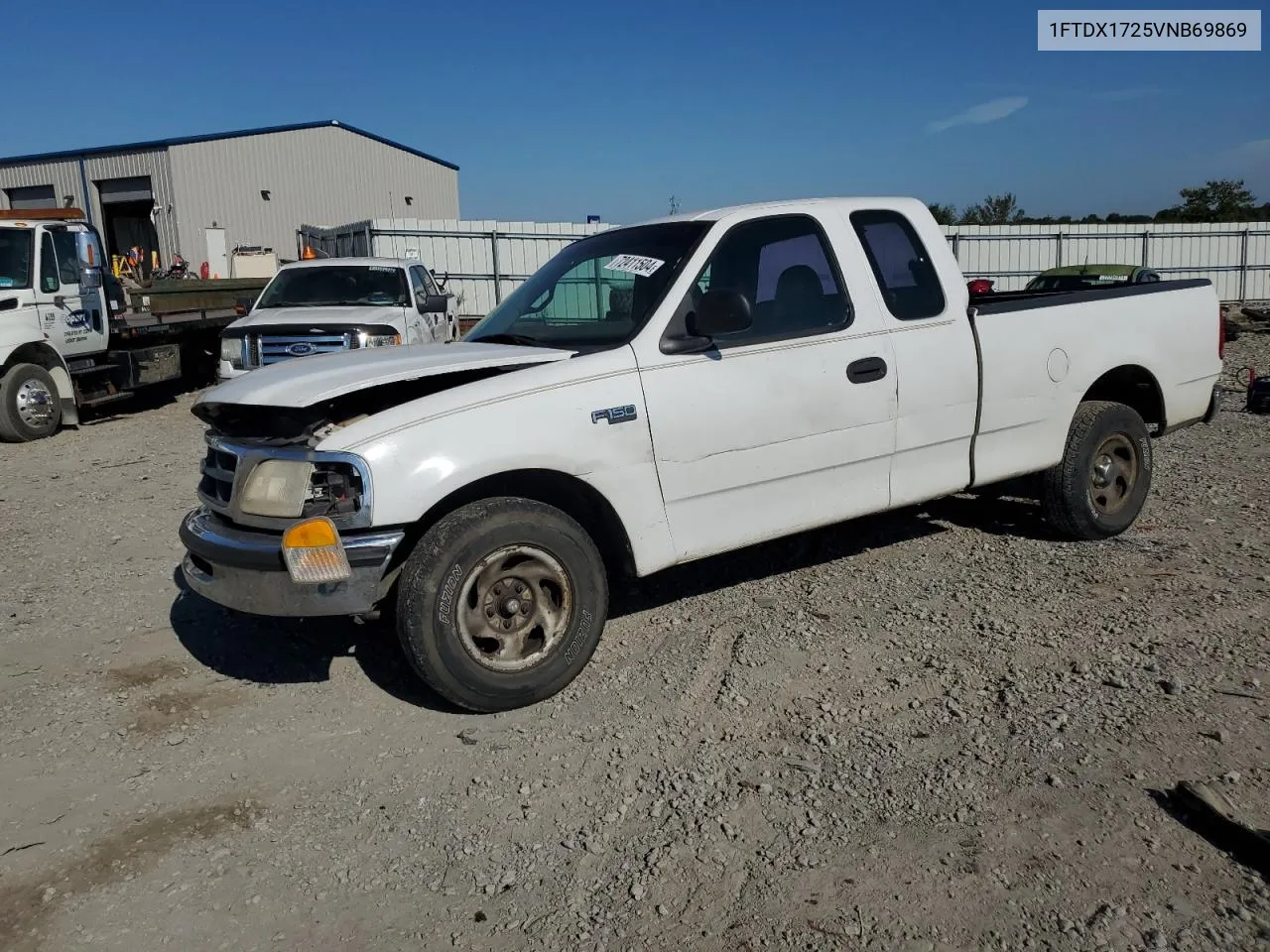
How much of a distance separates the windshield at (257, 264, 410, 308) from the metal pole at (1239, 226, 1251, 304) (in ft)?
88.8

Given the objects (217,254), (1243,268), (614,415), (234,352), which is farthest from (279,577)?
(217,254)

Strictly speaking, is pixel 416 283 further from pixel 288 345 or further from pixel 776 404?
pixel 776 404

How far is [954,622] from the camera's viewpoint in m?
4.86

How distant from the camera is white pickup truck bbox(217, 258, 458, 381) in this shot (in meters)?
10.8

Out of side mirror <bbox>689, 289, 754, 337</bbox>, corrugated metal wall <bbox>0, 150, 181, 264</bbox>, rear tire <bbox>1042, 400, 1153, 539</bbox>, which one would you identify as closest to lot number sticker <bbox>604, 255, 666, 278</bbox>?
side mirror <bbox>689, 289, 754, 337</bbox>

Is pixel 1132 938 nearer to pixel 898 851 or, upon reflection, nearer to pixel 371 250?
pixel 898 851

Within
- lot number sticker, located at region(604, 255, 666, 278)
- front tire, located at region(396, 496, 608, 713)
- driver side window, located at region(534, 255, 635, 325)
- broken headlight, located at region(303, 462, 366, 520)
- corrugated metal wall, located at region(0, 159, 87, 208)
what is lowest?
front tire, located at region(396, 496, 608, 713)

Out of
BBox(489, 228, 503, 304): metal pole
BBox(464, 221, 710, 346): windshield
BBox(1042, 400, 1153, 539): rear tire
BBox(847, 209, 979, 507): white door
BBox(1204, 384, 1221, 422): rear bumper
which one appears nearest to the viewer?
BBox(464, 221, 710, 346): windshield

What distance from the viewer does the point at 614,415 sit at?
13.6ft

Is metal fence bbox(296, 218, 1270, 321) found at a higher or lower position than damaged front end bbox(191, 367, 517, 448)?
higher

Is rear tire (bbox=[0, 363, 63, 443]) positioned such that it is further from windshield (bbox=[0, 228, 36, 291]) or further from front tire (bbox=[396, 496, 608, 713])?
front tire (bbox=[396, 496, 608, 713])

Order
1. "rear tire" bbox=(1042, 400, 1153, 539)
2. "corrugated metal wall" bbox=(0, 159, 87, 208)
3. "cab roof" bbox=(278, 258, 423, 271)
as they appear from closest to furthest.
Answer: "rear tire" bbox=(1042, 400, 1153, 539) < "cab roof" bbox=(278, 258, 423, 271) < "corrugated metal wall" bbox=(0, 159, 87, 208)

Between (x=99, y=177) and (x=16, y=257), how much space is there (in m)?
32.6

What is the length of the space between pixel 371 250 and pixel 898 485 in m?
18.8
